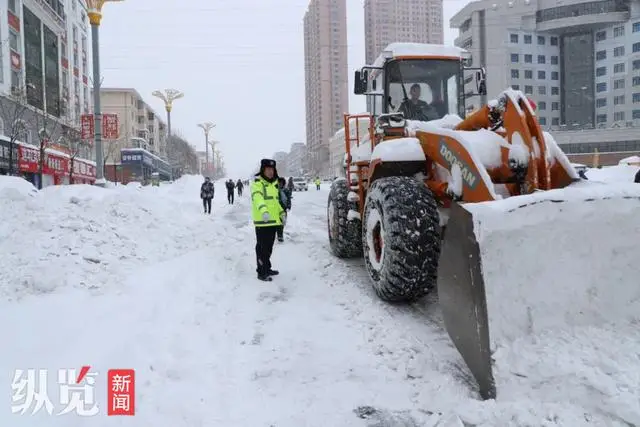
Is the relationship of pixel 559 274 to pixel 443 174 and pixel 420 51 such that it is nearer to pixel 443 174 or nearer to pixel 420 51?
pixel 443 174

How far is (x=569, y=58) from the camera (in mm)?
79438

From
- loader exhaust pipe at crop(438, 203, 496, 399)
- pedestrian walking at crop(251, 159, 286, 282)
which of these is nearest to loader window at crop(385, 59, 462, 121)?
pedestrian walking at crop(251, 159, 286, 282)

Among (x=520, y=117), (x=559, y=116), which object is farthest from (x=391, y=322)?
(x=559, y=116)

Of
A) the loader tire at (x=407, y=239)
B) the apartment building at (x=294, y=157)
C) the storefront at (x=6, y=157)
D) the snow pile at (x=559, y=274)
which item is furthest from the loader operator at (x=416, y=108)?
the apartment building at (x=294, y=157)

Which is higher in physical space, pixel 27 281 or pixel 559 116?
pixel 559 116

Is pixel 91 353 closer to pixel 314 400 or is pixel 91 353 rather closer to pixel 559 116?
pixel 314 400

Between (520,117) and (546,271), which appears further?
(520,117)

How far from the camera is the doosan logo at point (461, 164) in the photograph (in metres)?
3.65

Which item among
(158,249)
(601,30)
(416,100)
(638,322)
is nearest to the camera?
(638,322)

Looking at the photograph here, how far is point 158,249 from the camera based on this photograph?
7688 mm

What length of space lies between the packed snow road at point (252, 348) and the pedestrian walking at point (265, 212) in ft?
0.90

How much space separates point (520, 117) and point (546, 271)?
4.51 ft

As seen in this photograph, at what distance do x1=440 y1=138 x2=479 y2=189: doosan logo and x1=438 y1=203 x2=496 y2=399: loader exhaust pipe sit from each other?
64 centimetres

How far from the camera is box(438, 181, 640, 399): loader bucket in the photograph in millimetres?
2701
